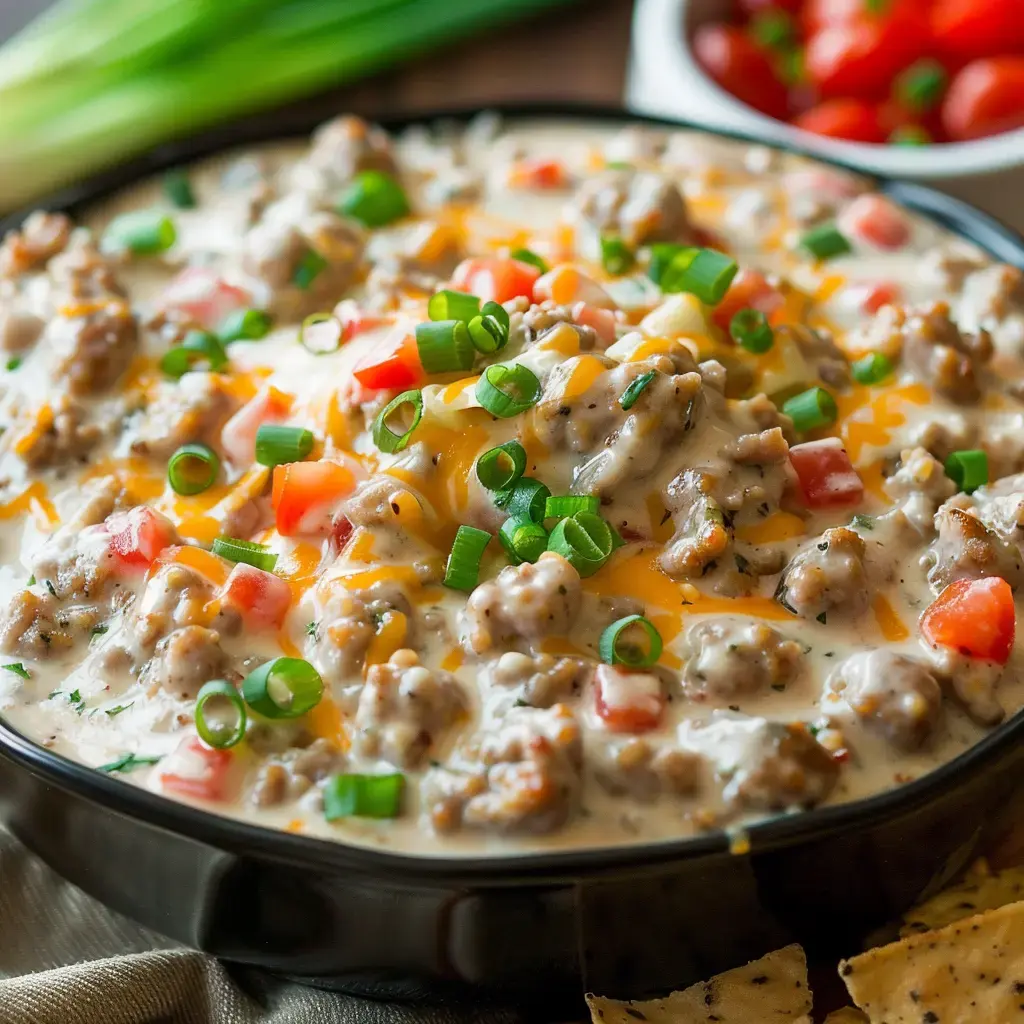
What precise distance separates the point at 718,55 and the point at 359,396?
9.53 ft

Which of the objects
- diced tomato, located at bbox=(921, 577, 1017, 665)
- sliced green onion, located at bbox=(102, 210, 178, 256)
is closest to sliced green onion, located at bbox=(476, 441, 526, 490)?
diced tomato, located at bbox=(921, 577, 1017, 665)

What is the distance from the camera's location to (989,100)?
517 cm

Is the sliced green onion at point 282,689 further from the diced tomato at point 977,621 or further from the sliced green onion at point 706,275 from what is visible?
the sliced green onion at point 706,275

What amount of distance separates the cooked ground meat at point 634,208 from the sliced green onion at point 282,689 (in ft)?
5.36

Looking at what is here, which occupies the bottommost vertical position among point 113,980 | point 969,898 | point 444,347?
point 969,898

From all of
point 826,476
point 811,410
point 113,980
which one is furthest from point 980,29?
point 113,980

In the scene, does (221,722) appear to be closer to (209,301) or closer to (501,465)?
(501,465)

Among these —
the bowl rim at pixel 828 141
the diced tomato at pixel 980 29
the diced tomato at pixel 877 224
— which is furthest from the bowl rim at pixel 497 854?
the diced tomato at pixel 980 29

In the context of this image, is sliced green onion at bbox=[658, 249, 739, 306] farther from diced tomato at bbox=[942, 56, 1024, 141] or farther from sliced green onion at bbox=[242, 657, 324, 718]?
diced tomato at bbox=[942, 56, 1024, 141]

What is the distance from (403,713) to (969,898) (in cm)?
132

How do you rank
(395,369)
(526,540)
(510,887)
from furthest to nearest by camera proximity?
(395,369) → (526,540) → (510,887)

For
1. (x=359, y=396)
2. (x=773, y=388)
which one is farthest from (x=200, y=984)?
(x=773, y=388)

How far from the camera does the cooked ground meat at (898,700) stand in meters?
2.63

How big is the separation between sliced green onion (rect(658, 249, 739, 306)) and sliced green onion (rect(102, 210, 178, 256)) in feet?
4.81
